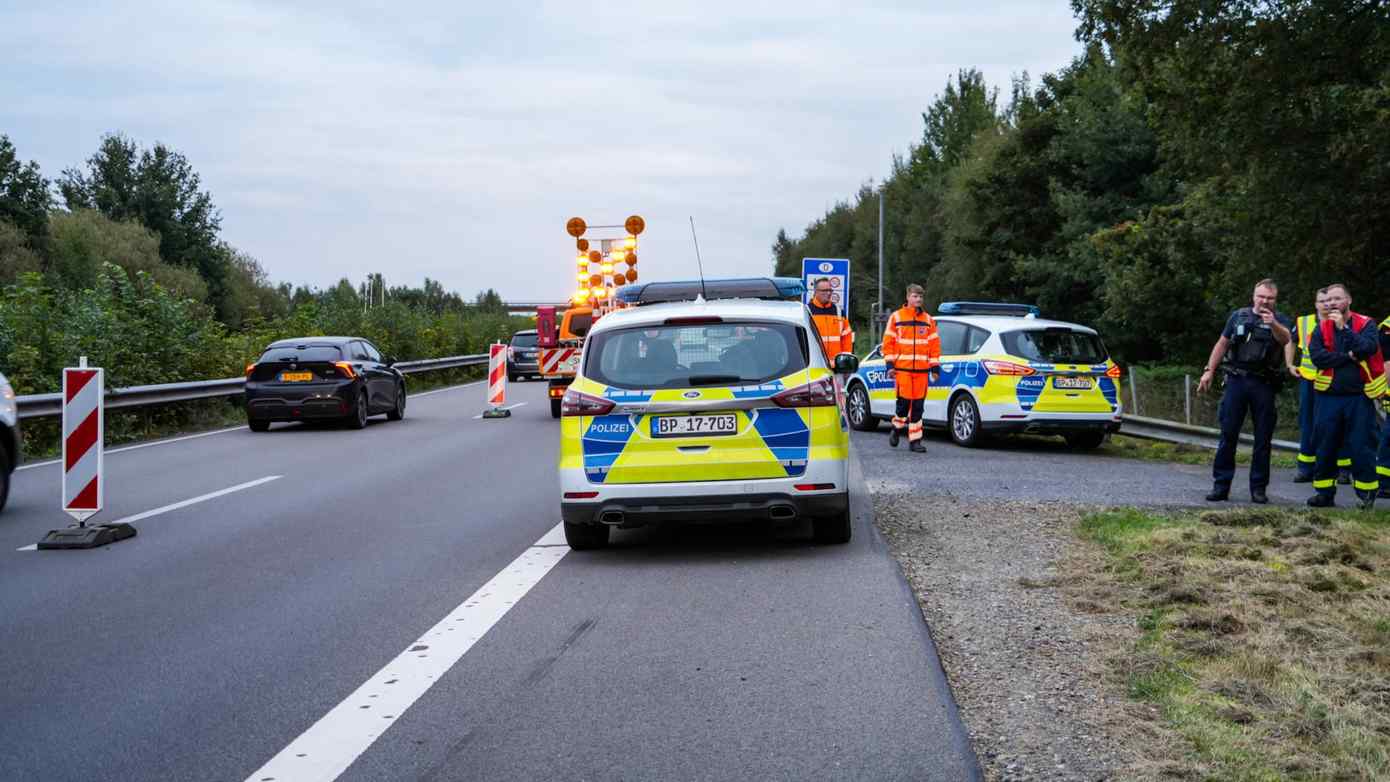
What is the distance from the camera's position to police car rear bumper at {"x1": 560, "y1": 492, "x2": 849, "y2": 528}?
27.3 ft

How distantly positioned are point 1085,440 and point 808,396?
968cm

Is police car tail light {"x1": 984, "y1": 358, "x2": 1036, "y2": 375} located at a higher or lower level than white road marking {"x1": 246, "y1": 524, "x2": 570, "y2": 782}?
higher

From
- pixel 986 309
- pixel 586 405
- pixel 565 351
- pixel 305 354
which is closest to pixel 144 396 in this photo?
pixel 305 354

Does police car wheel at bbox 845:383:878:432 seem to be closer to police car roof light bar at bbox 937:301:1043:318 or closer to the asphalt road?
police car roof light bar at bbox 937:301:1043:318

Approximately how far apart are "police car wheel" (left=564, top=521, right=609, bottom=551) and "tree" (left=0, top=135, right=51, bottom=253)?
2393 inches

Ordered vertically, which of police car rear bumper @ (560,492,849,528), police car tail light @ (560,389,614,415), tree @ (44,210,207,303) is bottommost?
police car rear bumper @ (560,492,849,528)

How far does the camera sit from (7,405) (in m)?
11.0

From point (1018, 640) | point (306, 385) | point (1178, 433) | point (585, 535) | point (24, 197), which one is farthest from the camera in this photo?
point (24, 197)

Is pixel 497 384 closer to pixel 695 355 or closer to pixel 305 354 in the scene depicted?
pixel 305 354

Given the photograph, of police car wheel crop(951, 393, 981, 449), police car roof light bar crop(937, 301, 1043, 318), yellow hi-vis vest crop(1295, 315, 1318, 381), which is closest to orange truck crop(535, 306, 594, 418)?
police car roof light bar crop(937, 301, 1043, 318)

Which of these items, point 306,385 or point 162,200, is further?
point 162,200

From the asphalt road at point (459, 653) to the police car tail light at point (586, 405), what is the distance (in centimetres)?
93

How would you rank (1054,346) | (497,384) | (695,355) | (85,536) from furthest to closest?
(497,384)
(1054,346)
(85,536)
(695,355)

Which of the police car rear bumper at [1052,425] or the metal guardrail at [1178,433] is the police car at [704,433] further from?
the metal guardrail at [1178,433]
